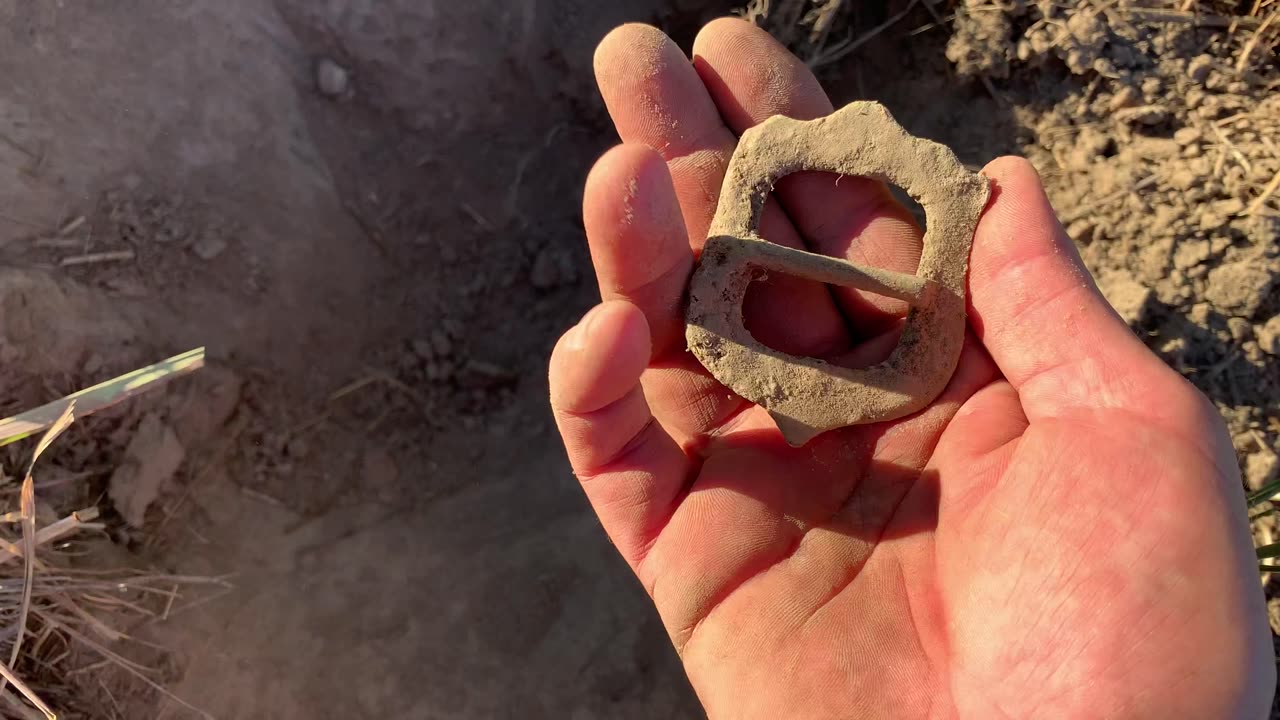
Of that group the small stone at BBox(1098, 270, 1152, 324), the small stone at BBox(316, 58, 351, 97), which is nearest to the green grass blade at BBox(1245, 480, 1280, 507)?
the small stone at BBox(1098, 270, 1152, 324)

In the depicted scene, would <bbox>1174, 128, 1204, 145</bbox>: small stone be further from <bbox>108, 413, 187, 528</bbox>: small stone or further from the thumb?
<bbox>108, 413, 187, 528</bbox>: small stone

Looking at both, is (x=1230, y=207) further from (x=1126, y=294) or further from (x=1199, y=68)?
(x=1199, y=68)

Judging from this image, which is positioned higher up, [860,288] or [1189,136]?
[1189,136]

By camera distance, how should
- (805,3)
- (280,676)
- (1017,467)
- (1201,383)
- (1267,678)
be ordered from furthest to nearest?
(805,3) < (280,676) < (1201,383) < (1017,467) < (1267,678)

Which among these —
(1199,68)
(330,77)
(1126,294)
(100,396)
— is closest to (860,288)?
(1126,294)

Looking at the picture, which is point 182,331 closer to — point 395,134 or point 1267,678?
point 395,134

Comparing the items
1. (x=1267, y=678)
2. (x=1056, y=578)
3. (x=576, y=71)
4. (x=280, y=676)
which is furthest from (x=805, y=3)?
(x=280, y=676)
